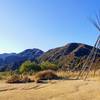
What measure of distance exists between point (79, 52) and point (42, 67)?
29.0 m

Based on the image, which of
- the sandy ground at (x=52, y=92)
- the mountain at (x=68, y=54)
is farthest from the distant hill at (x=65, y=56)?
the sandy ground at (x=52, y=92)

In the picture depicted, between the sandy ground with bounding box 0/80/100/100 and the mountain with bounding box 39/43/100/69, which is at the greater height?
the mountain with bounding box 39/43/100/69

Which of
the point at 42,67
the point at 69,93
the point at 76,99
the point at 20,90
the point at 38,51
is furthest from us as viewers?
the point at 38,51

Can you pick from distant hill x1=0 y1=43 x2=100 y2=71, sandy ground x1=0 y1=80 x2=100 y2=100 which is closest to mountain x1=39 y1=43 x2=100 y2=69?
distant hill x1=0 y1=43 x2=100 y2=71

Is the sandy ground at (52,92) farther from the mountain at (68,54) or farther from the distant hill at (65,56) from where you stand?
the mountain at (68,54)

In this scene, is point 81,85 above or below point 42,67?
below

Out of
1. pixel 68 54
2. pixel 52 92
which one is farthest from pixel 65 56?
pixel 52 92

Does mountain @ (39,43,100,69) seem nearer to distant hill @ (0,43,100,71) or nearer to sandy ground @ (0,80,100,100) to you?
distant hill @ (0,43,100,71)

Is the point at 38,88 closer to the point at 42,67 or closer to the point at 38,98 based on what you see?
the point at 38,98

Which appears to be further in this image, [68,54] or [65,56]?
[68,54]

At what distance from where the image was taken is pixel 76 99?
7402 millimetres

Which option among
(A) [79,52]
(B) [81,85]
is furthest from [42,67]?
(A) [79,52]

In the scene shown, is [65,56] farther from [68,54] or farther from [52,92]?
[52,92]

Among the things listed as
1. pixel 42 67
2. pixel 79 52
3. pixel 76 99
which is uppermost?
pixel 79 52
